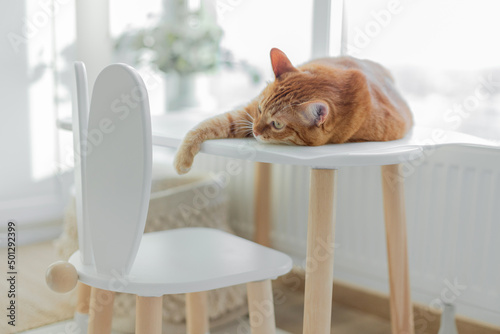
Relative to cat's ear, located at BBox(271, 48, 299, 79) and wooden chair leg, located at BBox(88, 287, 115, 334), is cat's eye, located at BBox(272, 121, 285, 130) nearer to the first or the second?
cat's ear, located at BBox(271, 48, 299, 79)

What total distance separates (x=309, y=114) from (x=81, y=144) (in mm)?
376

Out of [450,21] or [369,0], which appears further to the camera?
[369,0]

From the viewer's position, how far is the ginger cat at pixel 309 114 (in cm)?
94

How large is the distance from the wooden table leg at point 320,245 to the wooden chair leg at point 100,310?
1.16 feet

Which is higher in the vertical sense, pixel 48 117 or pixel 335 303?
pixel 48 117

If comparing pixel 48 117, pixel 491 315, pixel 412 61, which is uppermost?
pixel 412 61

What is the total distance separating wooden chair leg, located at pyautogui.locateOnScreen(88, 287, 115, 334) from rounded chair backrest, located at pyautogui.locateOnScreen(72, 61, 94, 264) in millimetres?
113

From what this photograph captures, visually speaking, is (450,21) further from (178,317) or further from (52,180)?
(52,180)

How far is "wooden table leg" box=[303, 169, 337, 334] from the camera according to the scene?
0.92 m

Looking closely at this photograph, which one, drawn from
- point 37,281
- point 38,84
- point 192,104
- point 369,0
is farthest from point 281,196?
point 38,84

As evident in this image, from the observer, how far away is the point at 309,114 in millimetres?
910

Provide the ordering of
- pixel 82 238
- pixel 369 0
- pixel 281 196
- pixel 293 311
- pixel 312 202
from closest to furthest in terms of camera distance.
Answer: pixel 82 238
pixel 312 202
pixel 369 0
pixel 293 311
pixel 281 196

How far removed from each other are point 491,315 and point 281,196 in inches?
30.9

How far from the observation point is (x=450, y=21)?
59.2 inches
